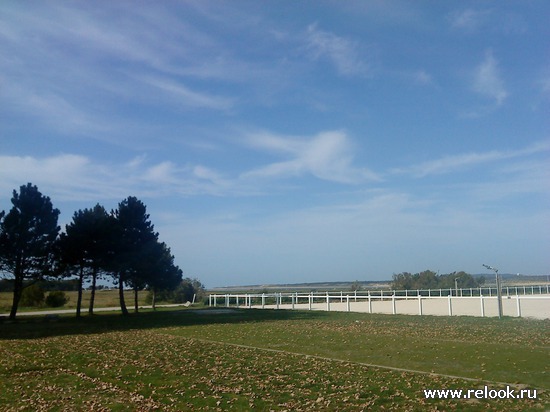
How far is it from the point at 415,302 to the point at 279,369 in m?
29.1

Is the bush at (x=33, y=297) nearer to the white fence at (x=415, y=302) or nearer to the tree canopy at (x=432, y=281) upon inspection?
the white fence at (x=415, y=302)

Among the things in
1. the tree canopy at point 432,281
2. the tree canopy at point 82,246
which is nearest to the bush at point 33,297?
the tree canopy at point 82,246

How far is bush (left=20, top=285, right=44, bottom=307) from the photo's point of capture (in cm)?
5531

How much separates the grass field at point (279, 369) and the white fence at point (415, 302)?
7.18m

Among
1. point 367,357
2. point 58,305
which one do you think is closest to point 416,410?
point 367,357

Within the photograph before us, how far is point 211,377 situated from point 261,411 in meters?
3.13

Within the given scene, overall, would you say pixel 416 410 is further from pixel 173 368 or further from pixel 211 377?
pixel 173 368

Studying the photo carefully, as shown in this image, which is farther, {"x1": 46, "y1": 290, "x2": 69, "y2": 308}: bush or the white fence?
{"x1": 46, "y1": 290, "x2": 69, "y2": 308}: bush

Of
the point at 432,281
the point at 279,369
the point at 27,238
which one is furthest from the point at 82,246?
the point at 432,281

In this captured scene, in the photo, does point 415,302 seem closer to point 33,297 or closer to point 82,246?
point 82,246

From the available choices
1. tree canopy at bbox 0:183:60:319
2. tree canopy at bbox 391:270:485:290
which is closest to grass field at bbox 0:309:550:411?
tree canopy at bbox 0:183:60:319

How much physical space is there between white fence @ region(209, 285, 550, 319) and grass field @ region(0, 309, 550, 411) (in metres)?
7.18

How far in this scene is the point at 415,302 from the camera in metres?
39.3

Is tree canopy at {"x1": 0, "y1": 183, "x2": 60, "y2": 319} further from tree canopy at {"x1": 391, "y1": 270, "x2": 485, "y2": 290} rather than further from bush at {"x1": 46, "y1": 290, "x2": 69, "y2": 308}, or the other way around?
tree canopy at {"x1": 391, "y1": 270, "x2": 485, "y2": 290}
